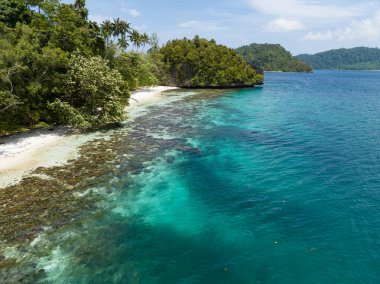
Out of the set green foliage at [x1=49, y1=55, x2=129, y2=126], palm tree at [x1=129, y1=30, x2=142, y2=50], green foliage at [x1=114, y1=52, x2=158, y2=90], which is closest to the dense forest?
green foliage at [x1=49, y1=55, x2=129, y2=126]

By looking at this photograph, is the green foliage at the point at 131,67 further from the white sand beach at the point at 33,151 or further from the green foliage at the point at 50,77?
the white sand beach at the point at 33,151

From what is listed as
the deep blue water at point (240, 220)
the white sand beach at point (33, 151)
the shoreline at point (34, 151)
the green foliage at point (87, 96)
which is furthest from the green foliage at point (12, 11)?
the deep blue water at point (240, 220)

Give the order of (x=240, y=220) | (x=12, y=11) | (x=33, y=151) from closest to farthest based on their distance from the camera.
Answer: (x=240, y=220), (x=33, y=151), (x=12, y=11)

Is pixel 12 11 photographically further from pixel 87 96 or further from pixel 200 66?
pixel 200 66

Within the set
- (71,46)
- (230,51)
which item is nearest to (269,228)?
(71,46)

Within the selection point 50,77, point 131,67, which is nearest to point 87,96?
point 50,77

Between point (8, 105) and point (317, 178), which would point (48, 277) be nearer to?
point (317, 178)
